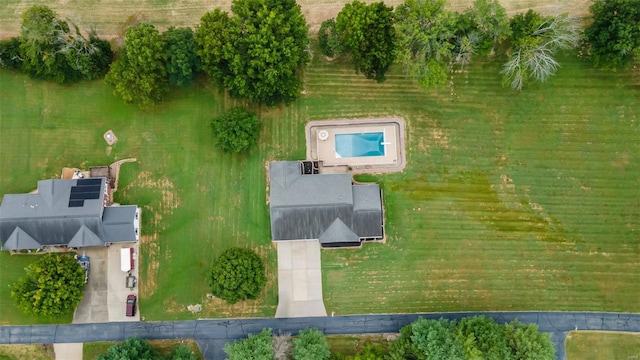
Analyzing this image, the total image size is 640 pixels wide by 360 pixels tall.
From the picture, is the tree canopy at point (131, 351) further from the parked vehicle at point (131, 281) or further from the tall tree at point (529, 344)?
the tall tree at point (529, 344)

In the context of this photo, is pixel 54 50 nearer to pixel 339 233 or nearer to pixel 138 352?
pixel 138 352

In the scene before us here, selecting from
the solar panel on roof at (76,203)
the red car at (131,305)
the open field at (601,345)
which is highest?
the solar panel on roof at (76,203)

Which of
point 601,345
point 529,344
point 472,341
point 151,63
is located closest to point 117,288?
point 151,63

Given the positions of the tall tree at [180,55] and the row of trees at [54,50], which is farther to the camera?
the tall tree at [180,55]

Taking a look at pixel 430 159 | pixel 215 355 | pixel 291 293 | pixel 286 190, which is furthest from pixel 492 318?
pixel 215 355

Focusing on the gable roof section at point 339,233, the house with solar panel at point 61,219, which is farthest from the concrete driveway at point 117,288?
the gable roof section at point 339,233

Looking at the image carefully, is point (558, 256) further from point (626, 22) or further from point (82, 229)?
point (82, 229)

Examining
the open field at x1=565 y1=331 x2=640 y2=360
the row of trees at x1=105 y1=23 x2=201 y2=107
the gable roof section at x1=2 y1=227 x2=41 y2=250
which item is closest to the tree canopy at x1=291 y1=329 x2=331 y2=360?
the open field at x1=565 y1=331 x2=640 y2=360
